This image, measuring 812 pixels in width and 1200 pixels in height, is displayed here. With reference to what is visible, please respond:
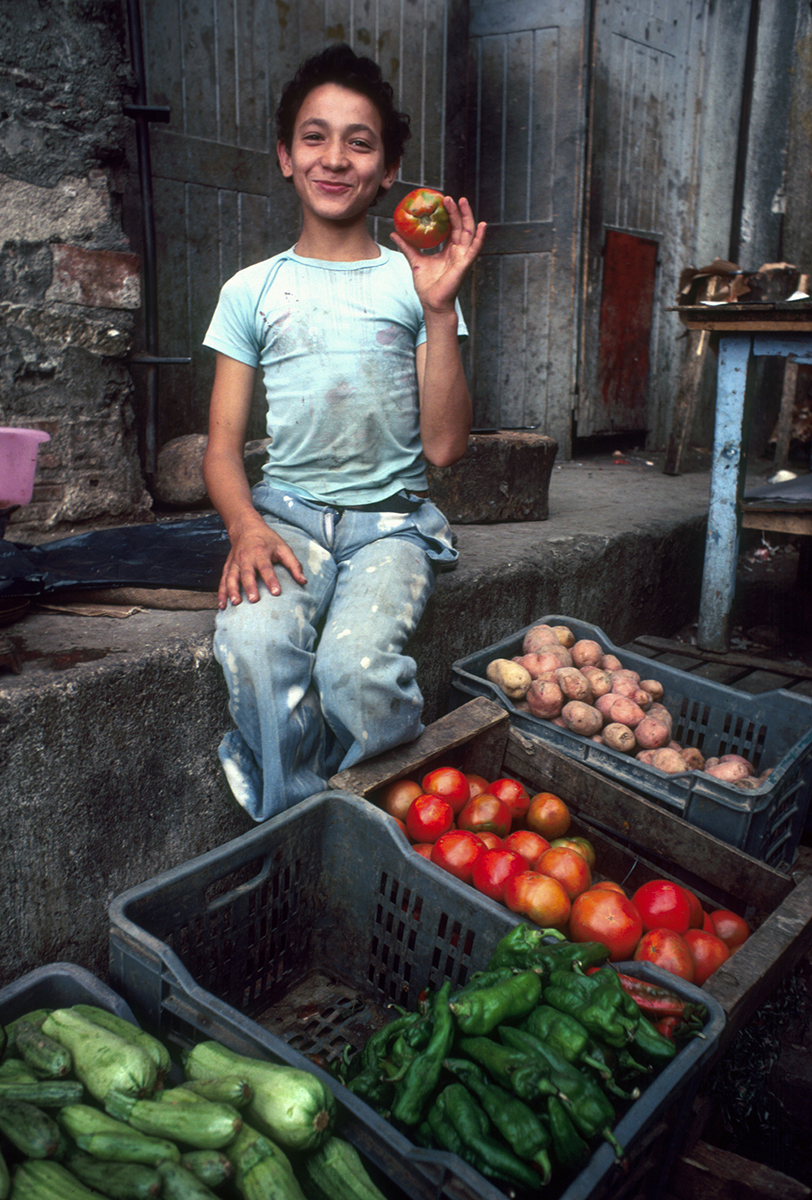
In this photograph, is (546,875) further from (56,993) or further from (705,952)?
(56,993)

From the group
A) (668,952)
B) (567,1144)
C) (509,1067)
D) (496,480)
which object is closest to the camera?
(567,1144)

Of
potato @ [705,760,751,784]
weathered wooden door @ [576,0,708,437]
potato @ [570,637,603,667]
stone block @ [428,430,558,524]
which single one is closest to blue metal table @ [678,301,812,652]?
stone block @ [428,430,558,524]

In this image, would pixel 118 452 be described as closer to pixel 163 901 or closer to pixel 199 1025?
pixel 163 901

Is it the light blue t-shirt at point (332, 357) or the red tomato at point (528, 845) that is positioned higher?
the light blue t-shirt at point (332, 357)

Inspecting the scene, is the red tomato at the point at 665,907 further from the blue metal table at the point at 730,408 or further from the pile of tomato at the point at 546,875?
the blue metal table at the point at 730,408

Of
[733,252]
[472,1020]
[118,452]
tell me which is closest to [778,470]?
[733,252]

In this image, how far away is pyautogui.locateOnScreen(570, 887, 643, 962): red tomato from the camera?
1641mm

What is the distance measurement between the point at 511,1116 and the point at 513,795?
3.23ft

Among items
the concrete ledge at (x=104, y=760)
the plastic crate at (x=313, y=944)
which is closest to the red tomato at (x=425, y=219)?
the concrete ledge at (x=104, y=760)

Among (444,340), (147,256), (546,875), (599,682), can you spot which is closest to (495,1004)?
(546,875)

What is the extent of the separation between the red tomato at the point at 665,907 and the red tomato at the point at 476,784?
0.48 m

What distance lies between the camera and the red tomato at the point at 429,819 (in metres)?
1.93

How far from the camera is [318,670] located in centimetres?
199

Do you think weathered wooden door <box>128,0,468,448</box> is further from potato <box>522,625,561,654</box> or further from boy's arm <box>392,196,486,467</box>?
potato <box>522,625,561,654</box>
